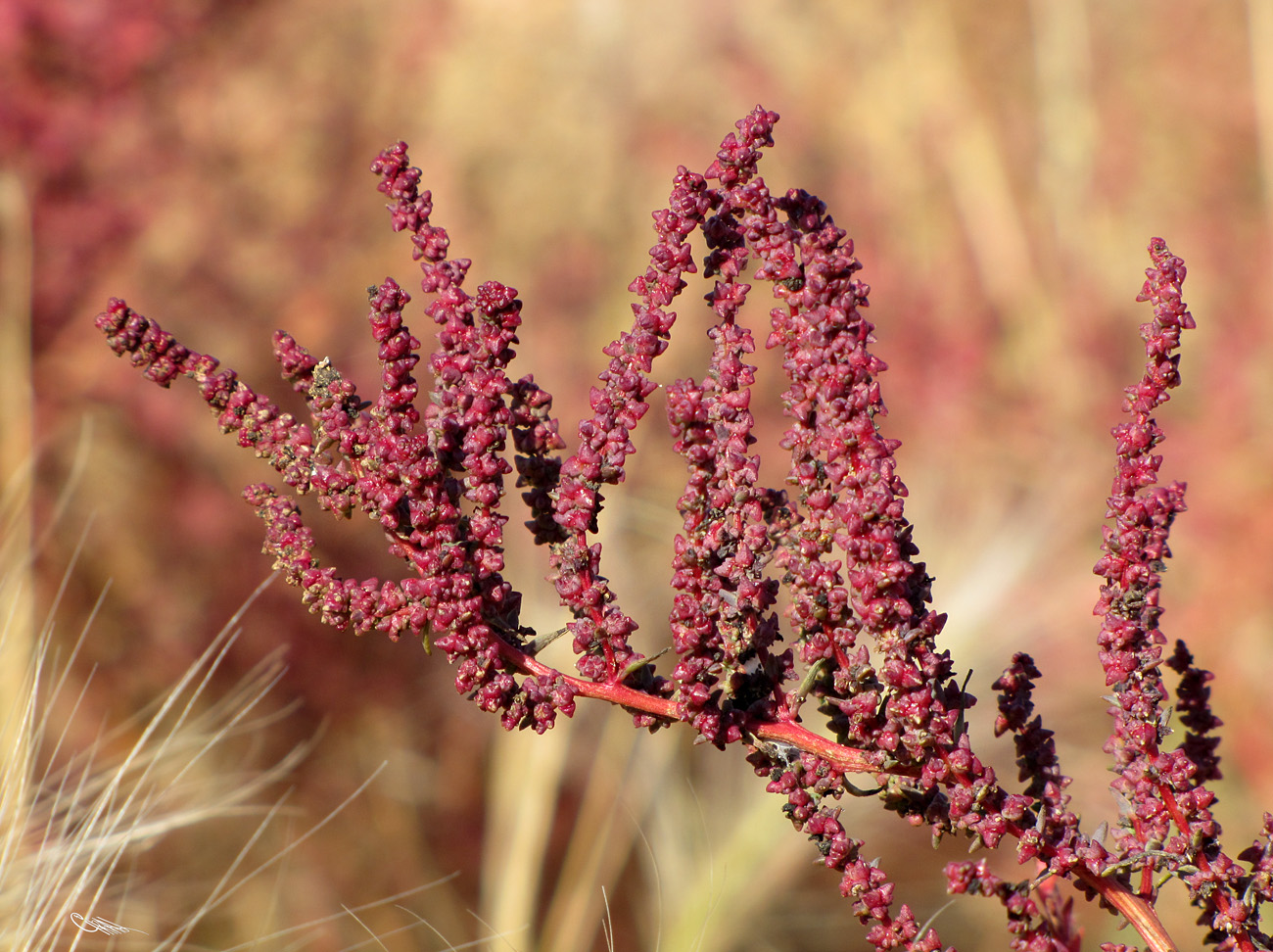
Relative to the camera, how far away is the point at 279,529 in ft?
2.54

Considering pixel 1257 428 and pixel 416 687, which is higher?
pixel 1257 428

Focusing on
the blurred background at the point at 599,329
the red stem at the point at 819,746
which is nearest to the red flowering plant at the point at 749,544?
the red stem at the point at 819,746

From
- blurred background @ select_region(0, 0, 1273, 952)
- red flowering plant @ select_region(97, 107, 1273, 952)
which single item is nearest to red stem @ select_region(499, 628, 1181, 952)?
red flowering plant @ select_region(97, 107, 1273, 952)

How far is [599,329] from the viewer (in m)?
3.91

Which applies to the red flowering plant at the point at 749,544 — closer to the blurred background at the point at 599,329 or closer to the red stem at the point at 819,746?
the red stem at the point at 819,746

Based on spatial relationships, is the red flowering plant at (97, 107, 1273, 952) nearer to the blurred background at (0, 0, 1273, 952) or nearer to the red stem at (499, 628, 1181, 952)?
the red stem at (499, 628, 1181, 952)

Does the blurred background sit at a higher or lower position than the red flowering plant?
higher

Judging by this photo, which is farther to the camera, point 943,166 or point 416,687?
point 943,166

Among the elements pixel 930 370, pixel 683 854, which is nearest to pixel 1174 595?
pixel 930 370

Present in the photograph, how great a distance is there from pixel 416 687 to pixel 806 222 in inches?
125

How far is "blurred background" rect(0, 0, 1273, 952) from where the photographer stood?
2.85 metres

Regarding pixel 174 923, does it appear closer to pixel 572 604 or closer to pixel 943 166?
pixel 572 604

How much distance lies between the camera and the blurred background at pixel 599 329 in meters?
2.85

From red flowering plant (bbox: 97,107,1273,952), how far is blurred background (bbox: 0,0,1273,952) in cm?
146
